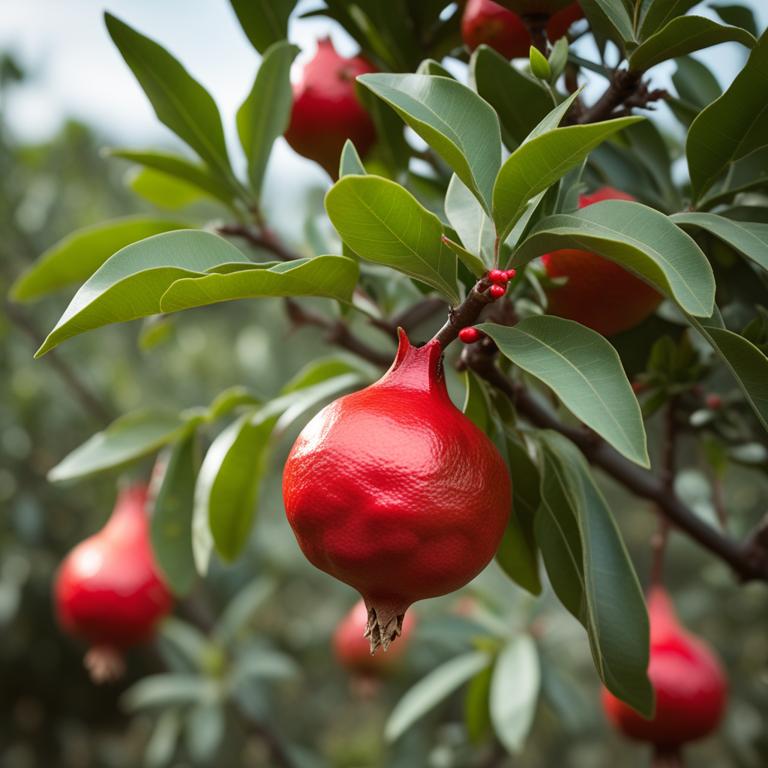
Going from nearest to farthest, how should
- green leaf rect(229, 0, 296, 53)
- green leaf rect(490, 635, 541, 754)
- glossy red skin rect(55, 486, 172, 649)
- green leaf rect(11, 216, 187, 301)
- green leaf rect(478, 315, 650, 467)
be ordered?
green leaf rect(478, 315, 650, 467), green leaf rect(229, 0, 296, 53), green leaf rect(11, 216, 187, 301), green leaf rect(490, 635, 541, 754), glossy red skin rect(55, 486, 172, 649)

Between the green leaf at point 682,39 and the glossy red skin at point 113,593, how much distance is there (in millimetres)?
1149

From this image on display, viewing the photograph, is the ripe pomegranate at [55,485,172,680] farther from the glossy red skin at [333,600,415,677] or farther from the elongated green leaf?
the elongated green leaf

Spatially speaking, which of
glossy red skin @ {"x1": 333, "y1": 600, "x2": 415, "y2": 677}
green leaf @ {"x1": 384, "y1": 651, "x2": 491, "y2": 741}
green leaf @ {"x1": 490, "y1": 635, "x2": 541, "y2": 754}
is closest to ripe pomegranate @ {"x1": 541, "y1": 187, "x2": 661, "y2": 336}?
green leaf @ {"x1": 490, "y1": 635, "x2": 541, "y2": 754}

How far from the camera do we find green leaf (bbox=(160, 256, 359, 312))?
1.53 feet

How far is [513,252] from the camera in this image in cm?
53

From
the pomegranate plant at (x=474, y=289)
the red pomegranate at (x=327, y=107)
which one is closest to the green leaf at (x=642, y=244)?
the pomegranate plant at (x=474, y=289)

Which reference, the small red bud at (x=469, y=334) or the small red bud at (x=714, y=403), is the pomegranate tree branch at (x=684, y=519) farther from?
the small red bud at (x=469, y=334)

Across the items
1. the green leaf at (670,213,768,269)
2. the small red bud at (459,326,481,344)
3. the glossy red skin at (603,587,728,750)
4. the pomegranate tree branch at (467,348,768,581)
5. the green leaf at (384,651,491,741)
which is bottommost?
the green leaf at (384,651,491,741)

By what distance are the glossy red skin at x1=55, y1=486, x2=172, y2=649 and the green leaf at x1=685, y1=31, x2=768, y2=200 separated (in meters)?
1.13

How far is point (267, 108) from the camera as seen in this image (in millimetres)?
778

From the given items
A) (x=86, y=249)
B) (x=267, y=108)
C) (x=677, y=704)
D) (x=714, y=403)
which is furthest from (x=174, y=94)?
(x=677, y=704)

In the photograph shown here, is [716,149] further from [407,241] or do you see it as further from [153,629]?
[153,629]

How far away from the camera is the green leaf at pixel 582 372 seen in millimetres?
433

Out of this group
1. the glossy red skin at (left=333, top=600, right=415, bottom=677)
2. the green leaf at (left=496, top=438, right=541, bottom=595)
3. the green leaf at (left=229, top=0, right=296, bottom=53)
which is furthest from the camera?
the glossy red skin at (left=333, top=600, right=415, bottom=677)
